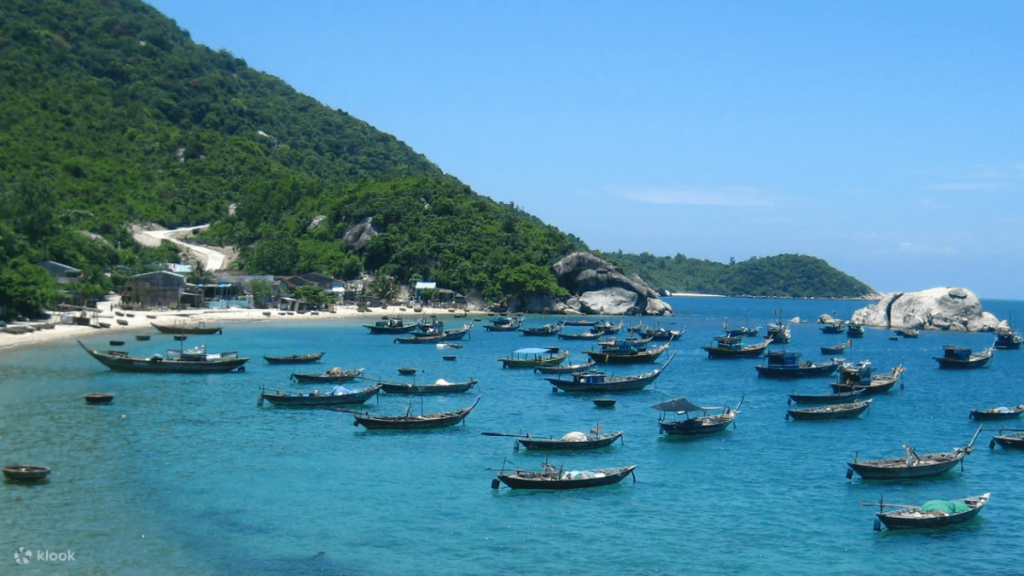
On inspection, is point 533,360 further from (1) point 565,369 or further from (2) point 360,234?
(2) point 360,234

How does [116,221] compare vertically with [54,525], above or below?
above

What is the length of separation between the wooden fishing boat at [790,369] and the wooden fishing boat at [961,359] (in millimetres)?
15039

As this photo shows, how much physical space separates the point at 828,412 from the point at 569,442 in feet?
57.9

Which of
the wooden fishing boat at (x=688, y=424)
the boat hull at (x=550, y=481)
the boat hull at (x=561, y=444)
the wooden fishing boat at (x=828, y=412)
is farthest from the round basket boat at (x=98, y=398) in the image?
the wooden fishing boat at (x=828, y=412)

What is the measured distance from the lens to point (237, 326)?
299ft

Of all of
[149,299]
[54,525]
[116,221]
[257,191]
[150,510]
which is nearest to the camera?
[54,525]

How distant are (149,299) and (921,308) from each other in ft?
312

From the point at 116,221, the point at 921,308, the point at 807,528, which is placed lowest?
the point at 807,528

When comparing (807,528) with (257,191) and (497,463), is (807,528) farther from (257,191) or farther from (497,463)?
(257,191)

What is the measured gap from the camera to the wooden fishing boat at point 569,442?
3675 centimetres

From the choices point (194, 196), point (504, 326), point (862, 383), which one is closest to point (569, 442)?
point (862, 383)

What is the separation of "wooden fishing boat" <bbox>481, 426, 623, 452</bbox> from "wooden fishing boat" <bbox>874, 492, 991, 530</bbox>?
12.3 metres

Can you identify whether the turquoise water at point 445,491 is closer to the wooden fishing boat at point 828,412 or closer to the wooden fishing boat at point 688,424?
the wooden fishing boat at point 688,424

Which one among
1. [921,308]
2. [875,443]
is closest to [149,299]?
[875,443]
